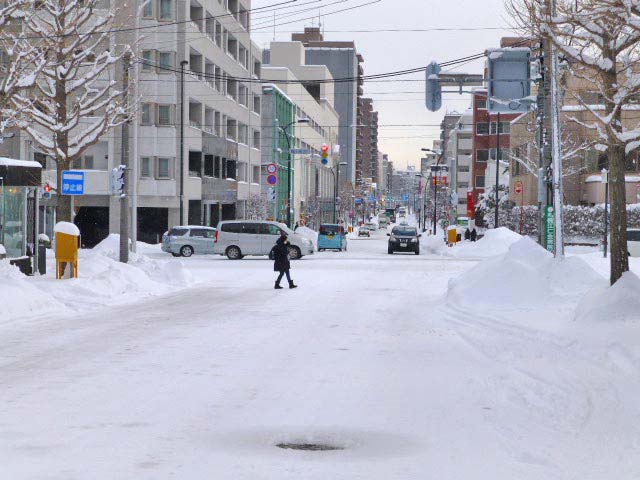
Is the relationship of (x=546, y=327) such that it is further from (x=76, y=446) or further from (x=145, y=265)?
(x=145, y=265)

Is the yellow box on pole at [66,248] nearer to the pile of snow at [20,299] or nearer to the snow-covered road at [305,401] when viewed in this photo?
the pile of snow at [20,299]

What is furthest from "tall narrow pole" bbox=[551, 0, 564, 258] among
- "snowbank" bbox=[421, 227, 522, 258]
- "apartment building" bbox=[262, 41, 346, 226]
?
"apartment building" bbox=[262, 41, 346, 226]

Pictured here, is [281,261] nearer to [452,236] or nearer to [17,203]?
[17,203]

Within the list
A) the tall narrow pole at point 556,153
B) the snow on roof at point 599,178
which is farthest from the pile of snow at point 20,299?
the snow on roof at point 599,178

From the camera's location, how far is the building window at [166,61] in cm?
5925

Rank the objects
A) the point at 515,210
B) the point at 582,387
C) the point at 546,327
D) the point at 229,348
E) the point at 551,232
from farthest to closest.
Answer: the point at 515,210
the point at 551,232
the point at 546,327
the point at 229,348
the point at 582,387

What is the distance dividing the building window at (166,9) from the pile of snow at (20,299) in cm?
4218

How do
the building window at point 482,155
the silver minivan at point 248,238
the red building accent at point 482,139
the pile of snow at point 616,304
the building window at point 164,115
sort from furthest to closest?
the building window at point 482,155
the red building accent at point 482,139
the building window at point 164,115
the silver minivan at point 248,238
the pile of snow at point 616,304

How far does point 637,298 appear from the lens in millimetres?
14539

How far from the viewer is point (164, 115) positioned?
5972 centimetres

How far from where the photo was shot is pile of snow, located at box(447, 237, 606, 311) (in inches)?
768

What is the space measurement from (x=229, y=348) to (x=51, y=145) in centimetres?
1702

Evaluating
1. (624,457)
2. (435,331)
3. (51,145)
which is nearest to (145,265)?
(51,145)

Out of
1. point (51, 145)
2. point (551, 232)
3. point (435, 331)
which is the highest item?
point (51, 145)
